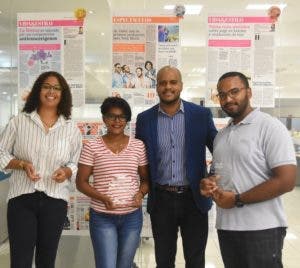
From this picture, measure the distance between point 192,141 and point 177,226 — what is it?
513 mm

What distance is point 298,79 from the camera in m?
5.61

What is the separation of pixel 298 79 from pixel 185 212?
14.2 ft

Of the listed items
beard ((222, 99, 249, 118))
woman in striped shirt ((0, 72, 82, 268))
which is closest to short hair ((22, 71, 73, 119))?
woman in striped shirt ((0, 72, 82, 268))

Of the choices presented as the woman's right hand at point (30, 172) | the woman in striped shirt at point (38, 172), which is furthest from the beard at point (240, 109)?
the woman's right hand at point (30, 172)

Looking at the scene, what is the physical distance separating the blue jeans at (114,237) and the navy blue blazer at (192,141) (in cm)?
21

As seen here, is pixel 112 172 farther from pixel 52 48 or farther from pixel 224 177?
pixel 52 48

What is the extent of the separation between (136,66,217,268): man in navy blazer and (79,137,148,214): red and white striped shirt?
157 millimetres

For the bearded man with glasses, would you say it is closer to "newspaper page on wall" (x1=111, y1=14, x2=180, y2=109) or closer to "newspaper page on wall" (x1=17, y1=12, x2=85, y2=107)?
"newspaper page on wall" (x1=111, y1=14, x2=180, y2=109)

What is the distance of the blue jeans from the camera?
1.92 metres

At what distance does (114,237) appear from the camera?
1.93 metres

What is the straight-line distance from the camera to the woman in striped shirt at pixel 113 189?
6.27ft

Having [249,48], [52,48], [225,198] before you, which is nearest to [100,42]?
[52,48]

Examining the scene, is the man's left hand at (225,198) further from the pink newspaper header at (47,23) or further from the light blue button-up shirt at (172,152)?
the pink newspaper header at (47,23)

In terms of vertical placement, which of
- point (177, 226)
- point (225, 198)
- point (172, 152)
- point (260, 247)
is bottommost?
point (177, 226)
